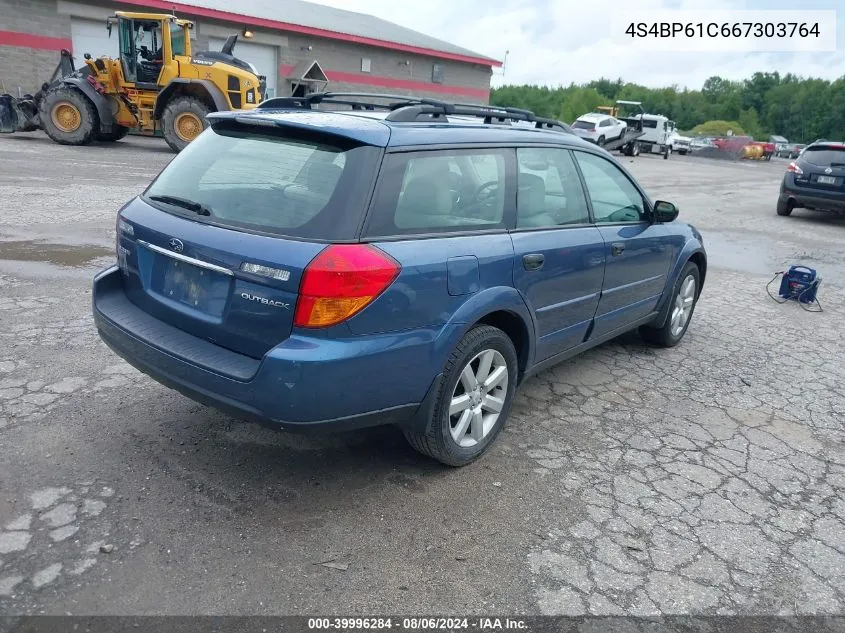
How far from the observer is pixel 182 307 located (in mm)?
3047

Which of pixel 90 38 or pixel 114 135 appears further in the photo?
pixel 90 38

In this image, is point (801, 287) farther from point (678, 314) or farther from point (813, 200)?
point (813, 200)

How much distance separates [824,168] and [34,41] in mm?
22903

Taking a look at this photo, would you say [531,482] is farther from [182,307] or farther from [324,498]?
[182,307]

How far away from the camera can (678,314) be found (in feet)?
18.0

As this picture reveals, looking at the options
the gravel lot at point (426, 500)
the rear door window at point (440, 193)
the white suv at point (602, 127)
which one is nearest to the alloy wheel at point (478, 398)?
the gravel lot at point (426, 500)

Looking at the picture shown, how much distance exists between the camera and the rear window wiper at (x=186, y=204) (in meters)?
3.10

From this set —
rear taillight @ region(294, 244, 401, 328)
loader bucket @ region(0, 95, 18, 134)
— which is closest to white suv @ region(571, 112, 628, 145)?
loader bucket @ region(0, 95, 18, 134)

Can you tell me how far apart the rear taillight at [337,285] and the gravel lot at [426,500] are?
0.93 m

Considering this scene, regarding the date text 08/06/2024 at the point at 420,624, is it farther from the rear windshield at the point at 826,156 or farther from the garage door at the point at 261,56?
the garage door at the point at 261,56

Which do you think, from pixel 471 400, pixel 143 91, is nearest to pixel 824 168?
pixel 471 400

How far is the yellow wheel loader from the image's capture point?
15.2 metres

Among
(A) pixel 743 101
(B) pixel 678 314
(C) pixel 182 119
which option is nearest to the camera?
(B) pixel 678 314

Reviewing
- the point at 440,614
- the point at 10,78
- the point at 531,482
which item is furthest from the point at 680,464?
the point at 10,78
